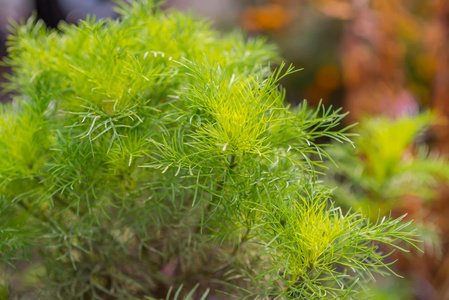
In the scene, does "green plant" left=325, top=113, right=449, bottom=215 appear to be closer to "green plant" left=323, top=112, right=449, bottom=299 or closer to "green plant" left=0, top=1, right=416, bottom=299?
"green plant" left=323, top=112, right=449, bottom=299

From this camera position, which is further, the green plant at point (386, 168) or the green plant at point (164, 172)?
the green plant at point (386, 168)

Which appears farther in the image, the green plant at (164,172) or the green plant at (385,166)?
the green plant at (385,166)

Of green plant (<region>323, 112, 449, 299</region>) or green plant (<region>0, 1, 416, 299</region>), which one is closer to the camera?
green plant (<region>0, 1, 416, 299</region>)

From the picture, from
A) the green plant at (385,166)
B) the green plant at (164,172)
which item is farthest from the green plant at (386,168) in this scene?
the green plant at (164,172)

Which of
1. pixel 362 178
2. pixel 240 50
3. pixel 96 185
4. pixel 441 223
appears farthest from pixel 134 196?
pixel 441 223

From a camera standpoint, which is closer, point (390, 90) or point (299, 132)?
point (299, 132)

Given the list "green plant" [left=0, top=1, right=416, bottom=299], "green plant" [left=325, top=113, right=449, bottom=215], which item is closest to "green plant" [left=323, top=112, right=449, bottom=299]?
"green plant" [left=325, top=113, right=449, bottom=215]

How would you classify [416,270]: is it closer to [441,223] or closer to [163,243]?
[441,223]

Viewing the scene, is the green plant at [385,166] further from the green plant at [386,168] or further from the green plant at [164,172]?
the green plant at [164,172]

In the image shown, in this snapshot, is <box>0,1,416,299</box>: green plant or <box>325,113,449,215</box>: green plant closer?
<box>0,1,416,299</box>: green plant
